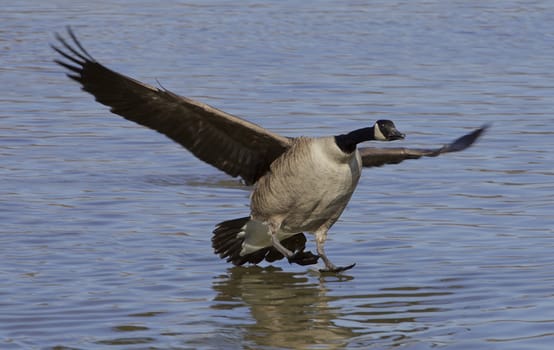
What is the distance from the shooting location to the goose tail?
9203 mm

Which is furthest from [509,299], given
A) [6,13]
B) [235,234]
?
[6,13]

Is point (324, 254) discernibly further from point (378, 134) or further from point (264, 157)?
Result: point (378, 134)

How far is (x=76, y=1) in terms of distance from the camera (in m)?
23.5

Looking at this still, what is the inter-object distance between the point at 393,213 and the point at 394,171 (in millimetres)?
1658

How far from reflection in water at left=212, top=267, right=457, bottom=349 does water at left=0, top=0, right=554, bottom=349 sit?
0.07ft

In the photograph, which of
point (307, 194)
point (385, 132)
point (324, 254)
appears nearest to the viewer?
point (385, 132)

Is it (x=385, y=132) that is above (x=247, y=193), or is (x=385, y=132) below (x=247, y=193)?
above

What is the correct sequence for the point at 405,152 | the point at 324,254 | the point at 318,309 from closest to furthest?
the point at 318,309
the point at 324,254
the point at 405,152

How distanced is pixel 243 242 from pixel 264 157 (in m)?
0.67

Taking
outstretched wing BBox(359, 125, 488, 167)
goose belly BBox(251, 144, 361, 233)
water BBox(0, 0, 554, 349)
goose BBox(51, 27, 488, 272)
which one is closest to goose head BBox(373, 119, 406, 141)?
goose BBox(51, 27, 488, 272)

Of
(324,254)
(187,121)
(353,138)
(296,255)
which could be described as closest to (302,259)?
(296,255)

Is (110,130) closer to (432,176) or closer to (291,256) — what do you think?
(432,176)

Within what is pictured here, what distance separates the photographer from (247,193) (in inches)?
446

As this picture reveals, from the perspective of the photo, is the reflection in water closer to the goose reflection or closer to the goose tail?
the goose reflection
